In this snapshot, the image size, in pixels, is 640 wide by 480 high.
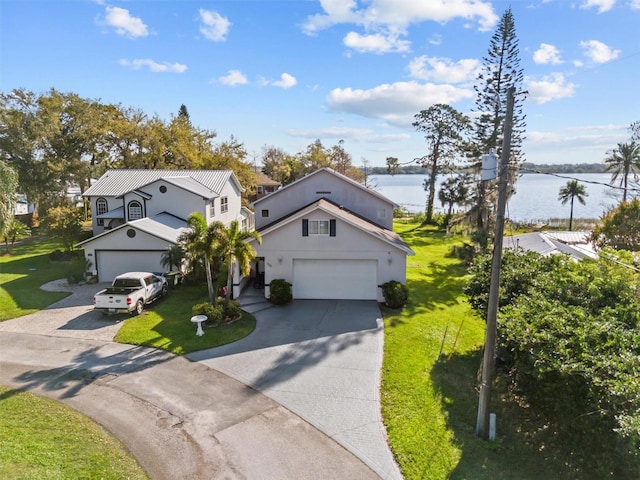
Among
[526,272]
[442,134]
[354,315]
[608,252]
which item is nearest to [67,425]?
[354,315]

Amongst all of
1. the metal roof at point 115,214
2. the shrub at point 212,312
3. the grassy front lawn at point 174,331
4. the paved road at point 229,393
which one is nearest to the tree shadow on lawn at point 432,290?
the paved road at point 229,393

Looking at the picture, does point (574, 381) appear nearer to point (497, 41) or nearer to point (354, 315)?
point (354, 315)

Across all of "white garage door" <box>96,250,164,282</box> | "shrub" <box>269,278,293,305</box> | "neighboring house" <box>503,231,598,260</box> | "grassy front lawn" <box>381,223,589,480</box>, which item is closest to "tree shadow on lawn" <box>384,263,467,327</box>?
"grassy front lawn" <box>381,223,589,480</box>

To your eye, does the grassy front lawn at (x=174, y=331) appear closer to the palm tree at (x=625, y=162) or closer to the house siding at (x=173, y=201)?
the house siding at (x=173, y=201)

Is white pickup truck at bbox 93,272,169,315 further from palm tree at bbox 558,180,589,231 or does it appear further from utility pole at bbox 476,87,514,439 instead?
palm tree at bbox 558,180,589,231

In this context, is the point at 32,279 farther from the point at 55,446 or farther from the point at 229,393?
the point at 229,393

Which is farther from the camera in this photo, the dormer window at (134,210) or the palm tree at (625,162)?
the palm tree at (625,162)
